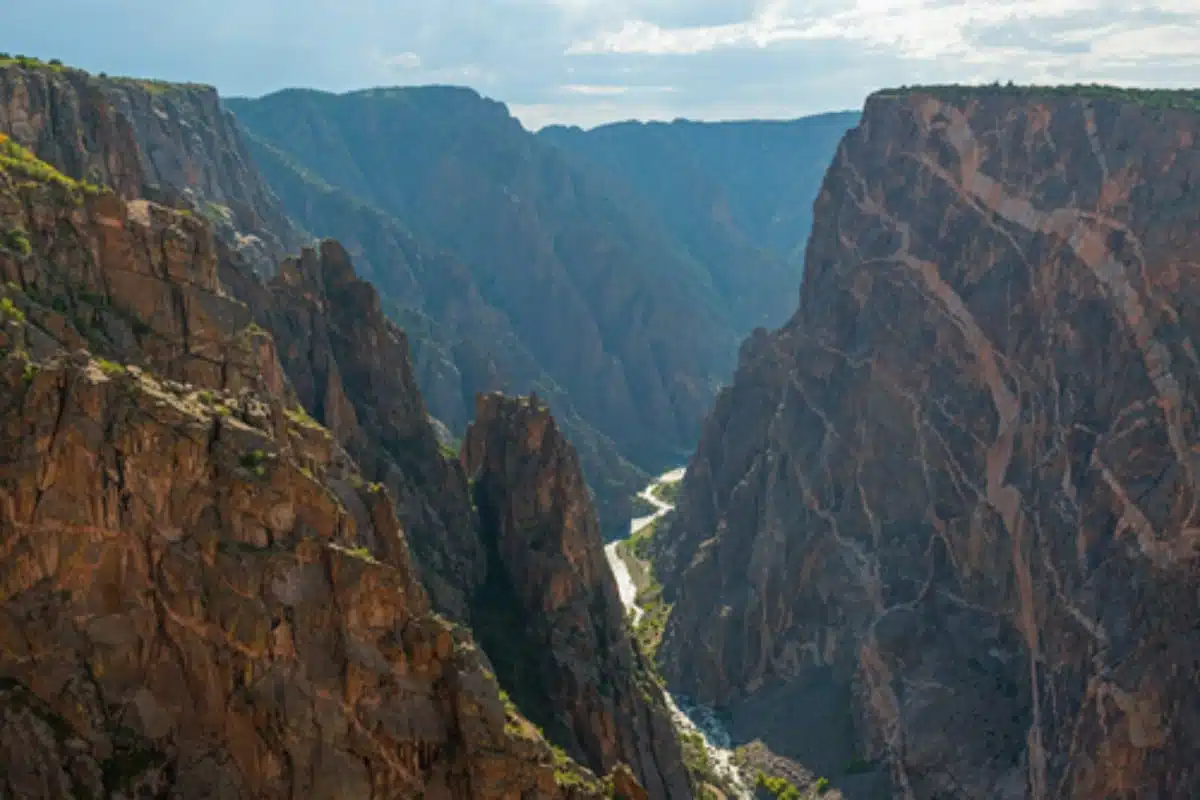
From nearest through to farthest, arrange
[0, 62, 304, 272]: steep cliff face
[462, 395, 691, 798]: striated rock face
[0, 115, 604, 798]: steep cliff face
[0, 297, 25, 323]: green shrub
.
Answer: [0, 115, 604, 798]: steep cliff face → [0, 297, 25, 323]: green shrub → [0, 62, 304, 272]: steep cliff face → [462, 395, 691, 798]: striated rock face

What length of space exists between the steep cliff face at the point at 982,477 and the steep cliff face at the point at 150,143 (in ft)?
187

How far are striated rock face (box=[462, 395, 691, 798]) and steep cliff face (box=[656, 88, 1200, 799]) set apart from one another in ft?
70.8

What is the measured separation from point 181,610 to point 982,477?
2759 inches

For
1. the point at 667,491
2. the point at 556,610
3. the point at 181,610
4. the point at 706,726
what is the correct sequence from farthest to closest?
the point at 667,491, the point at 706,726, the point at 556,610, the point at 181,610

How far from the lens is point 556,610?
71.3 m

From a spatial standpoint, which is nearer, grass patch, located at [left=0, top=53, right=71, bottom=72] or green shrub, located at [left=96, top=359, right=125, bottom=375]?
green shrub, located at [left=96, top=359, right=125, bottom=375]

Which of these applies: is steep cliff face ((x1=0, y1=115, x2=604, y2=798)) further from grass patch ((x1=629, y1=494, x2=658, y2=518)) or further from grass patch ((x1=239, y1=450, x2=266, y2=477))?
grass patch ((x1=629, y1=494, x2=658, y2=518))

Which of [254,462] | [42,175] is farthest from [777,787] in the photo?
[42,175]

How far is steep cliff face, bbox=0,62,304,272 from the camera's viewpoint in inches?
2438

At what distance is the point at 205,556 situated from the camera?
37.7 m

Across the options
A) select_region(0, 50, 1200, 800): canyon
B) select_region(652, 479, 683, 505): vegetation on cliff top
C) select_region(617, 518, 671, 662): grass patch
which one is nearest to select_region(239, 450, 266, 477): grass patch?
select_region(0, 50, 1200, 800): canyon

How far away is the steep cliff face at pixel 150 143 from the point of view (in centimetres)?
6194

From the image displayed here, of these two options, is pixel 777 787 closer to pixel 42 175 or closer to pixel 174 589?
pixel 174 589

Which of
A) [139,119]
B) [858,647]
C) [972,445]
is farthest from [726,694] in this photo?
[139,119]
